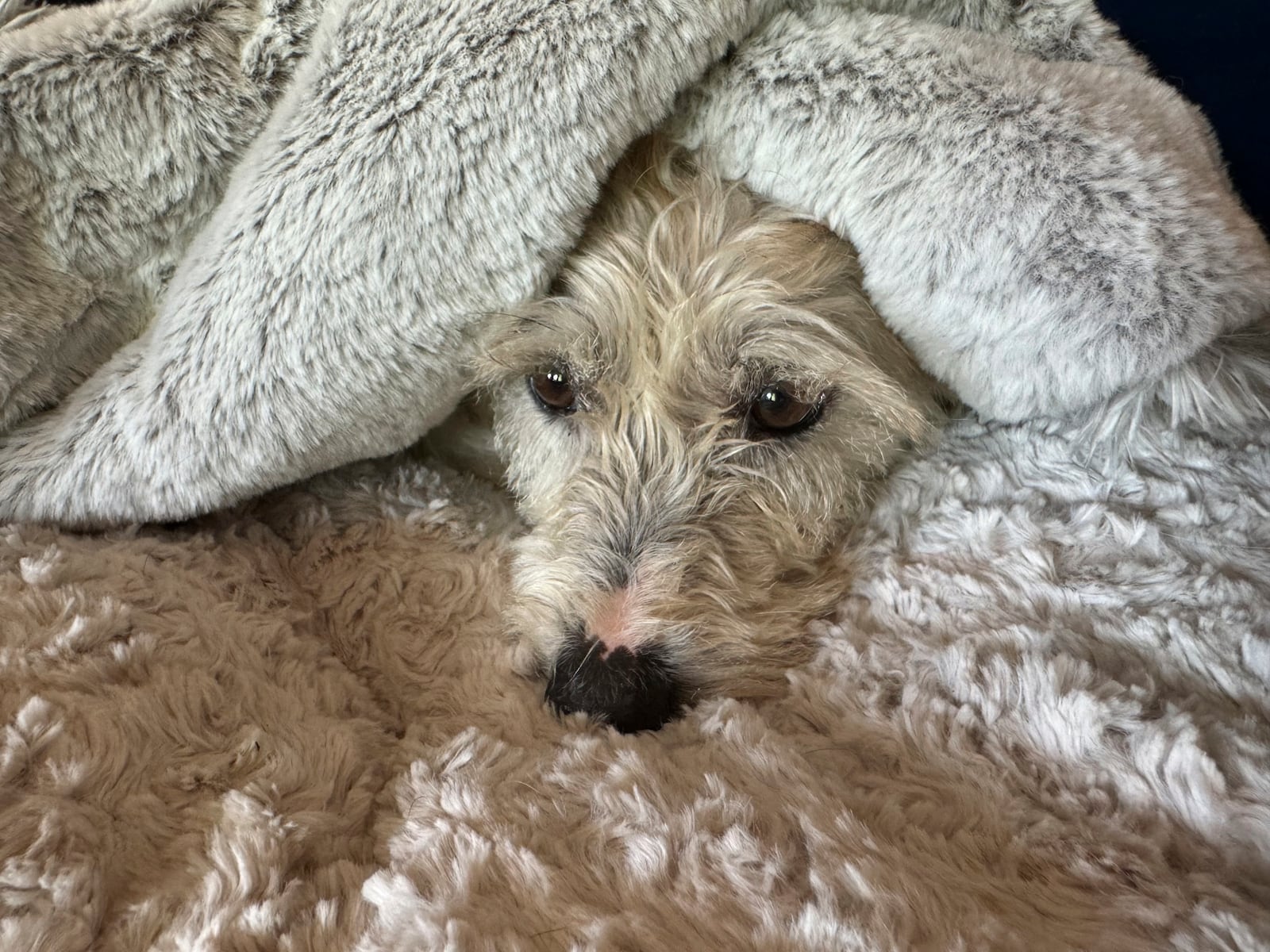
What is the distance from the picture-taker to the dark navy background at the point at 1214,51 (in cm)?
121

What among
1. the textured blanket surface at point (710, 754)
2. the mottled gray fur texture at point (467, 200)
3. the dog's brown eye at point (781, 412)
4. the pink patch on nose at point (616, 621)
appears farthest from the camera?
the dog's brown eye at point (781, 412)

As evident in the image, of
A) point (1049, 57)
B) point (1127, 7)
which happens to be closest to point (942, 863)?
point (1049, 57)

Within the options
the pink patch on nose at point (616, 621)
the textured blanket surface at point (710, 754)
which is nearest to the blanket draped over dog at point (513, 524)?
the textured blanket surface at point (710, 754)

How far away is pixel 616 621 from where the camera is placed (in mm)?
1151

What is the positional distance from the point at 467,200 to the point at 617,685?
26.4 inches

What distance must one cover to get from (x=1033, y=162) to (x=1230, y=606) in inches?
22.7

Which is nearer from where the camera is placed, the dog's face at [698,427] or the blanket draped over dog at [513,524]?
the blanket draped over dog at [513,524]

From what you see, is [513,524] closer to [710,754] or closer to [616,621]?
[616,621]

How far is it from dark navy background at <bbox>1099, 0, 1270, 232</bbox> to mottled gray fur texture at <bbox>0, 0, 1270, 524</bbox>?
118 millimetres

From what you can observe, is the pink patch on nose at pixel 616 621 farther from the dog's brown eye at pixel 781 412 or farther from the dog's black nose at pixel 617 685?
the dog's brown eye at pixel 781 412

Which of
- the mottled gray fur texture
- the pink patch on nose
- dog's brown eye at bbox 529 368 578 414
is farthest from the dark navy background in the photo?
the pink patch on nose

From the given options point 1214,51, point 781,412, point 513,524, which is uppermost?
point 1214,51

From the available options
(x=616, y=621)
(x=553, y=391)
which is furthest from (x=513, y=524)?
(x=616, y=621)

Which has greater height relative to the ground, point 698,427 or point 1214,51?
point 1214,51
